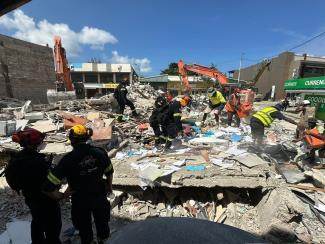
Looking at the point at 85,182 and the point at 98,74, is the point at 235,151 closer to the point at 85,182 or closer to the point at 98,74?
the point at 85,182

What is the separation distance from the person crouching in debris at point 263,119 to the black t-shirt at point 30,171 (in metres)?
5.10

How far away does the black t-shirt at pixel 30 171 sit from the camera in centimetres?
277

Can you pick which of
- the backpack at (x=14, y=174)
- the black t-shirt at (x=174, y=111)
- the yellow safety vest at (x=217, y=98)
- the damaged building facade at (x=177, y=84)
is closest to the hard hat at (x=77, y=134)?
the backpack at (x=14, y=174)

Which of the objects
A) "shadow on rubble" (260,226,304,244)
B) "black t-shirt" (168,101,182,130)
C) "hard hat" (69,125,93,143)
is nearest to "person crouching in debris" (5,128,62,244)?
"hard hat" (69,125,93,143)

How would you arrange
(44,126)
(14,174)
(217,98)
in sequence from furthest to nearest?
(217,98)
(44,126)
(14,174)

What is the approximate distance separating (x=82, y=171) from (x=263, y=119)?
16.0ft

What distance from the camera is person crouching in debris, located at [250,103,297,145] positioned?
6191 mm

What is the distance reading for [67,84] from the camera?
15.1 m

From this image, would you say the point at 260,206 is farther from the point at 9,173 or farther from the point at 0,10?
the point at 0,10

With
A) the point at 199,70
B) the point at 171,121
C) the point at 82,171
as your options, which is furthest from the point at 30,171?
the point at 199,70

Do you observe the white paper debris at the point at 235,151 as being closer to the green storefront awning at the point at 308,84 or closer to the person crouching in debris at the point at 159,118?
the person crouching in debris at the point at 159,118

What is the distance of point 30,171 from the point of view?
9.13ft

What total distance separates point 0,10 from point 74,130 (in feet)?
4.46

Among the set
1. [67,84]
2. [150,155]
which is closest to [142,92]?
[67,84]
